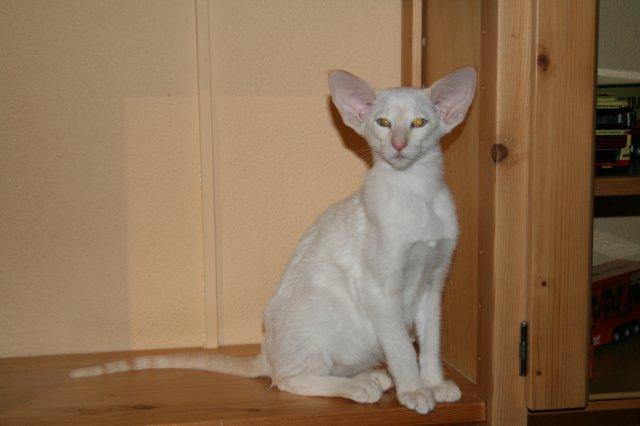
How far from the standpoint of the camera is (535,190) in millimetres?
1180

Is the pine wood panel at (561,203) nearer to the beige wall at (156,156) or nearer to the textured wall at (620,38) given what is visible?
the textured wall at (620,38)

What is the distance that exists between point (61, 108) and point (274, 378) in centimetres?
89

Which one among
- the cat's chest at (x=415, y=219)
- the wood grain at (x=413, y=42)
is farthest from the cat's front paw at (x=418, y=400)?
the wood grain at (x=413, y=42)

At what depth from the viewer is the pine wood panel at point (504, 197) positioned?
117 cm

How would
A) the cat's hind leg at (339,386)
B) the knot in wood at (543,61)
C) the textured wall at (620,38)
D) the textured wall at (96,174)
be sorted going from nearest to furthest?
1. the knot in wood at (543,61)
2. the cat's hind leg at (339,386)
3. the textured wall at (620,38)
4. the textured wall at (96,174)

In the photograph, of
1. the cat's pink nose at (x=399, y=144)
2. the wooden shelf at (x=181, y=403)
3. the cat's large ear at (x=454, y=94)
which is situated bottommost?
the wooden shelf at (x=181, y=403)

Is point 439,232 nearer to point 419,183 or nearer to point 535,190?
point 419,183

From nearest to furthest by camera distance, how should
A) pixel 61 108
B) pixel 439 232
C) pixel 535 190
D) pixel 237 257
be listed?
1. pixel 535 190
2. pixel 439 232
3. pixel 61 108
4. pixel 237 257

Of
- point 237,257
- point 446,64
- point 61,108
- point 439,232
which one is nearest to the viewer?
point 439,232

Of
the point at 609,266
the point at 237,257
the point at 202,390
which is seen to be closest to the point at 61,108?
the point at 237,257

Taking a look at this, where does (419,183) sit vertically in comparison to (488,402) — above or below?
above

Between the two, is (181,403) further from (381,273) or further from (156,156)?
(156,156)

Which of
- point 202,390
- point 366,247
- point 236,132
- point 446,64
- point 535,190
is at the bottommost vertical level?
point 202,390

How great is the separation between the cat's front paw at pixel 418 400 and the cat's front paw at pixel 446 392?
0.12ft
